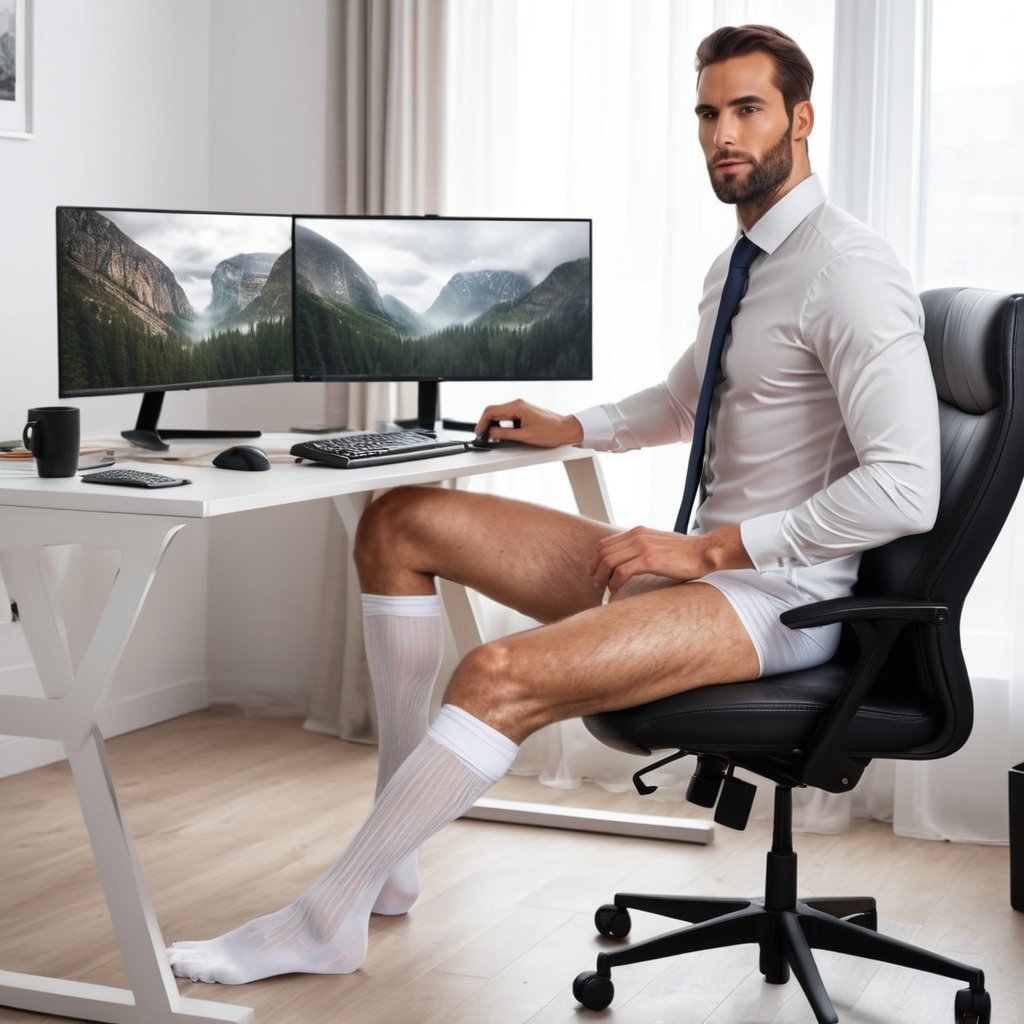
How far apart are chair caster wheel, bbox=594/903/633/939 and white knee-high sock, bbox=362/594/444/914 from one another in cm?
32

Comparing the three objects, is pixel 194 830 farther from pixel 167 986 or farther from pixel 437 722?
pixel 437 722

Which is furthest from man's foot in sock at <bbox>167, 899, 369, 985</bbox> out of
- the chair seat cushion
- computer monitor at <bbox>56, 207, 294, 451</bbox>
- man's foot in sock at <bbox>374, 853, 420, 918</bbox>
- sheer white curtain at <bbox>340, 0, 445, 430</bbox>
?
sheer white curtain at <bbox>340, 0, 445, 430</bbox>

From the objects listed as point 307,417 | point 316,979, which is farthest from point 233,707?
point 316,979

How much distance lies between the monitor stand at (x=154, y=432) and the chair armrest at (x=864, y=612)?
1.15 metres

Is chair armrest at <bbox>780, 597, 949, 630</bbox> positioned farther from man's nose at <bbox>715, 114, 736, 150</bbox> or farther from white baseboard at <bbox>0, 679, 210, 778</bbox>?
white baseboard at <bbox>0, 679, 210, 778</bbox>

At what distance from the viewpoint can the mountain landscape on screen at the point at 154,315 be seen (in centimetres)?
229

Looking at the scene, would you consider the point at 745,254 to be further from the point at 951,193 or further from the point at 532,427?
the point at 951,193

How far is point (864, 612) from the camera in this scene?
1.77 metres

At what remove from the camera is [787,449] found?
Result: 80.0 inches

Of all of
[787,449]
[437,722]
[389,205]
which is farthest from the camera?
[389,205]

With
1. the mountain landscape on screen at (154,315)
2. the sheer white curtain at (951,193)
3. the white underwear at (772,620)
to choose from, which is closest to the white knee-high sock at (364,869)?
the white underwear at (772,620)

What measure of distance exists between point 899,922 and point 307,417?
185cm

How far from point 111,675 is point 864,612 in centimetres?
92

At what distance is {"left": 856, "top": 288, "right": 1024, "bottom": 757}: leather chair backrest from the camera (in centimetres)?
185
